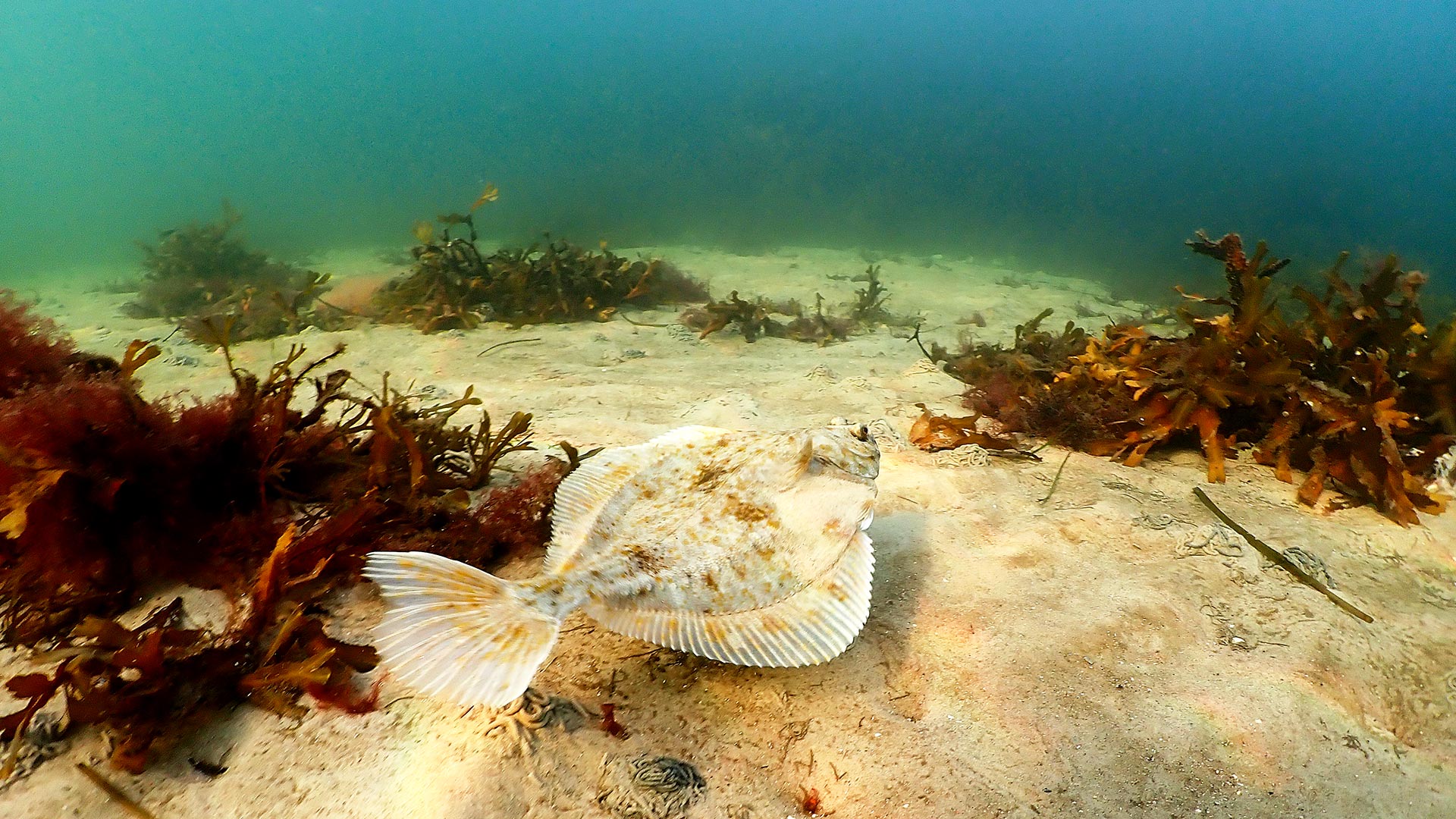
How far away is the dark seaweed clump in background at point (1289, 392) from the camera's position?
3334 mm

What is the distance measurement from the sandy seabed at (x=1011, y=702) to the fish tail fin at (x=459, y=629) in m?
0.38

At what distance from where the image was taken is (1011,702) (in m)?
2.11

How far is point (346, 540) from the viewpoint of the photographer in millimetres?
2539

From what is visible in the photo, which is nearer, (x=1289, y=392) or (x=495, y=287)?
(x=1289, y=392)

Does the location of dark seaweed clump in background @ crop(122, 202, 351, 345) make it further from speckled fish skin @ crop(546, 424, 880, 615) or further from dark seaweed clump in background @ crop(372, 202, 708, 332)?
speckled fish skin @ crop(546, 424, 880, 615)

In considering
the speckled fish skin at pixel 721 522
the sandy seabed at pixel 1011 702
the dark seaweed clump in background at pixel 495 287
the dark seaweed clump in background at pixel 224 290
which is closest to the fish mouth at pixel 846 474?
the speckled fish skin at pixel 721 522

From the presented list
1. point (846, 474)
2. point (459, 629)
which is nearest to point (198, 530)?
point (459, 629)

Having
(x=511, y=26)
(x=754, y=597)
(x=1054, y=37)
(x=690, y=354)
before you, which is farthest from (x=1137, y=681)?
(x=511, y=26)

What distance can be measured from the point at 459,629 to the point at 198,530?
1764 mm

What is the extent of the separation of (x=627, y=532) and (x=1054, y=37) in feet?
381

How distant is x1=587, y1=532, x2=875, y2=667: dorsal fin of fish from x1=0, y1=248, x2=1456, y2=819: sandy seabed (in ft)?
1.12

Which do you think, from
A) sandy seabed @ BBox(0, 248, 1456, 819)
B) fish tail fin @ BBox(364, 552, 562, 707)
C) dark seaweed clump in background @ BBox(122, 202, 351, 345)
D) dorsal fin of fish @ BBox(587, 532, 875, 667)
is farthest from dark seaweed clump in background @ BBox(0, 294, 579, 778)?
dark seaweed clump in background @ BBox(122, 202, 351, 345)

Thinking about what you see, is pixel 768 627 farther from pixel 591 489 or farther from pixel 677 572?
pixel 591 489

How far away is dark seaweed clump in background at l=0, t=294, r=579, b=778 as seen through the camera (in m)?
1.94
